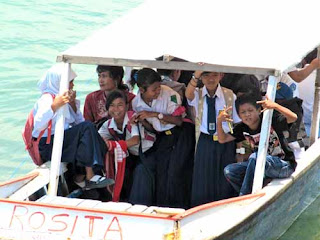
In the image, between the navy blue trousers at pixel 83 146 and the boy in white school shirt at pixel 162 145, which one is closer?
the navy blue trousers at pixel 83 146

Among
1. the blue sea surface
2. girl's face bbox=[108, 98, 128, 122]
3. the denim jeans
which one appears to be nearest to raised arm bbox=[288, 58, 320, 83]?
the denim jeans

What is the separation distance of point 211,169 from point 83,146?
1.02 m

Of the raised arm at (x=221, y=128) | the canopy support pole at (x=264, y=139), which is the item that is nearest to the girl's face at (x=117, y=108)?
the raised arm at (x=221, y=128)

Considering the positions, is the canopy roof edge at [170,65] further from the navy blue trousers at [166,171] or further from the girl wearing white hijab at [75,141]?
the navy blue trousers at [166,171]

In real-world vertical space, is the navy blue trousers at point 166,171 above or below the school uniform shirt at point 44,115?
below

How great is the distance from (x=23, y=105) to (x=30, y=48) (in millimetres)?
2973

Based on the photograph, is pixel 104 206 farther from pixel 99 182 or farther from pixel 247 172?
pixel 247 172

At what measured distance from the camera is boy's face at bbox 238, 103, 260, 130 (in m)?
6.10

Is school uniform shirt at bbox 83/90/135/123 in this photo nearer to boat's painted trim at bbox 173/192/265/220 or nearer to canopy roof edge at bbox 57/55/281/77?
canopy roof edge at bbox 57/55/281/77

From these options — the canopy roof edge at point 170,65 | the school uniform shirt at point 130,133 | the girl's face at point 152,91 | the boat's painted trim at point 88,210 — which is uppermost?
the canopy roof edge at point 170,65

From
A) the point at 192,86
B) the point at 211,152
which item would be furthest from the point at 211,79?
the point at 211,152

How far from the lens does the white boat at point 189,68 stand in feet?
17.5

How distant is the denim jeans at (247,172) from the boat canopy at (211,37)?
2.49 ft

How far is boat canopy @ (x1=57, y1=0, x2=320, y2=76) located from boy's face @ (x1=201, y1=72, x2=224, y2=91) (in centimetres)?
37
